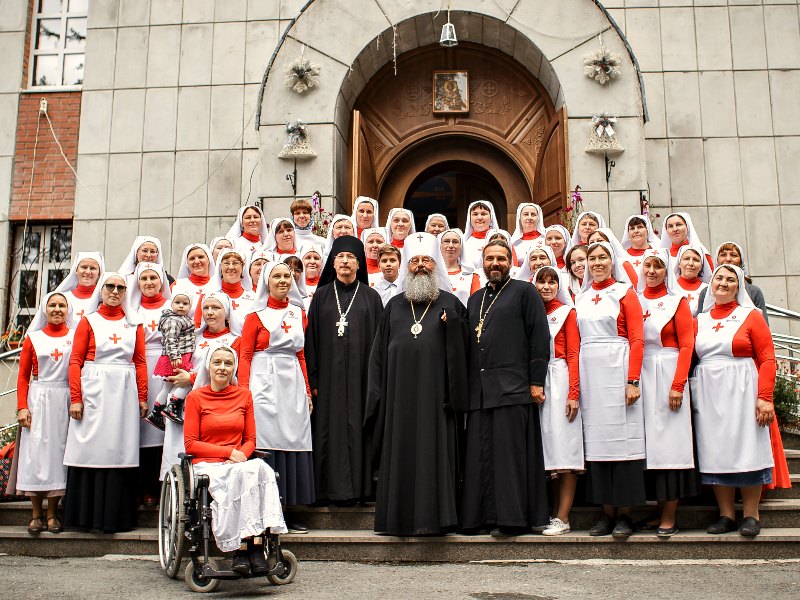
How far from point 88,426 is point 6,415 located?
5.56 m

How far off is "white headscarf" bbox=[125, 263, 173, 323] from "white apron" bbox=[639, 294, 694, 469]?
3.54 metres

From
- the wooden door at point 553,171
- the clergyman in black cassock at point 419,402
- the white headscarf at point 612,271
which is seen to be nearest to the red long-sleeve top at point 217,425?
the clergyman in black cassock at point 419,402

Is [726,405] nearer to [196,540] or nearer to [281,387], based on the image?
[281,387]

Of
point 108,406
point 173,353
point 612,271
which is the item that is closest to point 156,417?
point 108,406

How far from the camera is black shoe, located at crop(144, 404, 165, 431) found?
649 centimetres

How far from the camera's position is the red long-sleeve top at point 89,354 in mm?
6508

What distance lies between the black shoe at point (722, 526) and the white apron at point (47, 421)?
4671 mm

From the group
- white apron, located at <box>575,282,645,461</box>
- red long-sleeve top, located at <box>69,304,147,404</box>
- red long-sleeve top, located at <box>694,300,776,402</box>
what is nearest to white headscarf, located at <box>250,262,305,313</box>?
red long-sleeve top, located at <box>69,304,147,404</box>

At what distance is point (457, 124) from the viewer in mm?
11953

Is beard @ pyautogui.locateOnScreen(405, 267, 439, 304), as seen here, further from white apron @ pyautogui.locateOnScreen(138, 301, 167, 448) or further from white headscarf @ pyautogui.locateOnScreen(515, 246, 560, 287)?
white apron @ pyautogui.locateOnScreen(138, 301, 167, 448)

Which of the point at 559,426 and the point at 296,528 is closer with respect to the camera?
the point at 559,426

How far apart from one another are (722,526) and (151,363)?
14.5 feet

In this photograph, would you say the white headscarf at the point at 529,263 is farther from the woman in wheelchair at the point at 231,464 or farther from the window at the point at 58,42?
the window at the point at 58,42

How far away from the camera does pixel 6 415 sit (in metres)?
11.2
